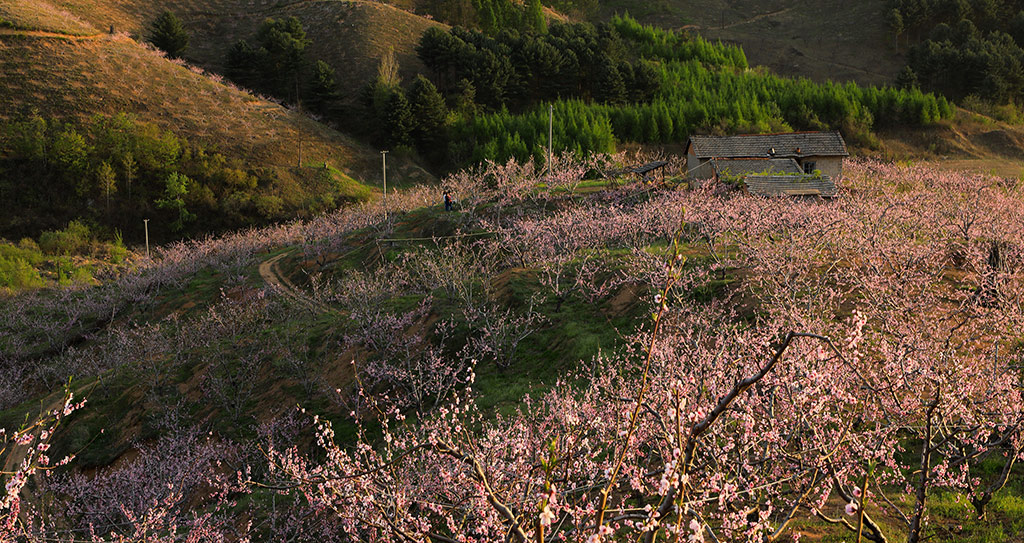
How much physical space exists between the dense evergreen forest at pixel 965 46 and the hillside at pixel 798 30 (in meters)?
4.71

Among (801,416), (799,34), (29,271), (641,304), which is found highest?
(799,34)

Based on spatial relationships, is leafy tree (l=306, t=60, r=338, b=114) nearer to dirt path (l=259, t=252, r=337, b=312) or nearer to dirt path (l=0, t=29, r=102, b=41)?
dirt path (l=0, t=29, r=102, b=41)

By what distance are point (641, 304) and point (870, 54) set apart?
316 ft

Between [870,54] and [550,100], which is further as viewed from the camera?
[870,54]

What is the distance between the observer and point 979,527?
28.9ft

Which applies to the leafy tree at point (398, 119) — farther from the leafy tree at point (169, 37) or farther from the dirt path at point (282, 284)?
the leafy tree at point (169, 37)

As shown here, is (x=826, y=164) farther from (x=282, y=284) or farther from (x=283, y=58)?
(x=283, y=58)

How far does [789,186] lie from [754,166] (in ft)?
31.2

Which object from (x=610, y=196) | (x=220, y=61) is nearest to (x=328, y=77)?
(x=220, y=61)

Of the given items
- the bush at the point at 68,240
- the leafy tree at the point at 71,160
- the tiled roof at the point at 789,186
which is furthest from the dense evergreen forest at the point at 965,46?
the leafy tree at the point at 71,160

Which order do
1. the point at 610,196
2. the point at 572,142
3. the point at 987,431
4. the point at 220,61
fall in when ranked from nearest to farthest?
the point at 987,431, the point at 610,196, the point at 572,142, the point at 220,61

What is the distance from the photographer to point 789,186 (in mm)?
33688

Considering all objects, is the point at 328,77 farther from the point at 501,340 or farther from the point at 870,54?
the point at 870,54

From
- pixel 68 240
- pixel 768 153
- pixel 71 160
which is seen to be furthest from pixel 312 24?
pixel 768 153
